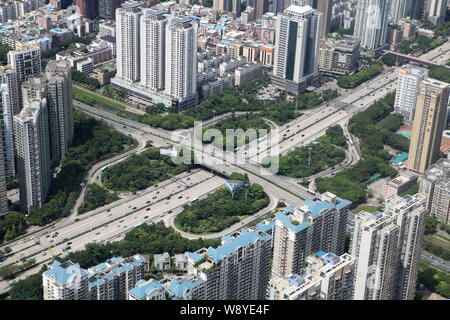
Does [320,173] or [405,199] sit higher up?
[405,199]

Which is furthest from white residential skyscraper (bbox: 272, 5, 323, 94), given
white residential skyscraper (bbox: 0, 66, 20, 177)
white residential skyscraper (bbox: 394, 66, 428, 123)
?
white residential skyscraper (bbox: 0, 66, 20, 177)

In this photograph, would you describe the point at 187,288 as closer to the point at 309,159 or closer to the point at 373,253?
the point at 373,253

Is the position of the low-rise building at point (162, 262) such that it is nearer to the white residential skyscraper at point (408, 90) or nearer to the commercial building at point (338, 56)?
the white residential skyscraper at point (408, 90)

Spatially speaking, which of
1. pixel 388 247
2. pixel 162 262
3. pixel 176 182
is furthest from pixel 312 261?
pixel 176 182

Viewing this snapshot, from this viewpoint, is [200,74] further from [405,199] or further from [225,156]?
[405,199]

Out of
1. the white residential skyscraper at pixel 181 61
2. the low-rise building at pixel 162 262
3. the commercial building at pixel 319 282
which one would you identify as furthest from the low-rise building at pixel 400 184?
the white residential skyscraper at pixel 181 61

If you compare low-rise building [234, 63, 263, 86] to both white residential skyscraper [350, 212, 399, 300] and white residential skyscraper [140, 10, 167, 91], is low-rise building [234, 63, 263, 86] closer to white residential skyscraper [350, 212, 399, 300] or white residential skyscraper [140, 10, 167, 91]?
white residential skyscraper [140, 10, 167, 91]

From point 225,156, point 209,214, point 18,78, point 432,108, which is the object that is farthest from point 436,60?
point 18,78
